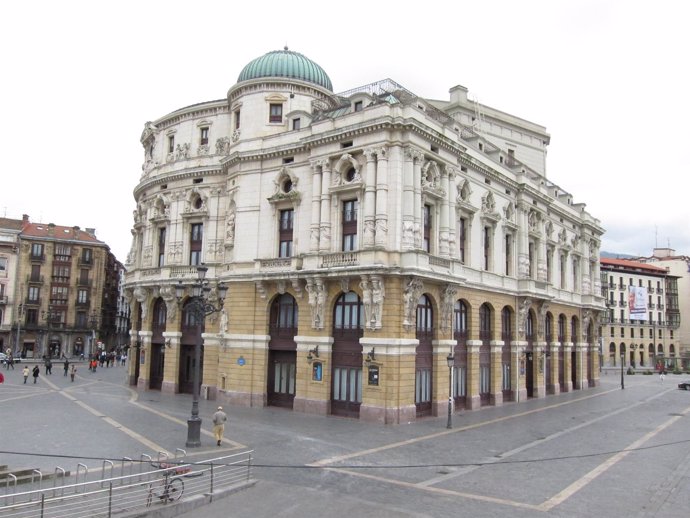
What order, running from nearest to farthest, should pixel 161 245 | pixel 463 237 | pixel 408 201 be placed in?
pixel 408 201, pixel 463 237, pixel 161 245

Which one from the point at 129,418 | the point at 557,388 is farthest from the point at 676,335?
the point at 129,418

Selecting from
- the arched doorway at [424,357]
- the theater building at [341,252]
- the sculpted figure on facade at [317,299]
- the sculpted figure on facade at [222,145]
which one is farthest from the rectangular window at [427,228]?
the sculpted figure on facade at [222,145]

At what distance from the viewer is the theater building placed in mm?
30578

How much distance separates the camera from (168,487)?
14.6m

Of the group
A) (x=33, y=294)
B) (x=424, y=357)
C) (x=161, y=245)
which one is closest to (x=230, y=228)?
(x=161, y=245)

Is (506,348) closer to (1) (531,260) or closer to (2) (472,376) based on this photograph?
(2) (472,376)

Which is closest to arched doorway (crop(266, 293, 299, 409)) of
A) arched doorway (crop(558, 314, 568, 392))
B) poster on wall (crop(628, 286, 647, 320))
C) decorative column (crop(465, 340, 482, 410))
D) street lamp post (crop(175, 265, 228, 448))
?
street lamp post (crop(175, 265, 228, 448))

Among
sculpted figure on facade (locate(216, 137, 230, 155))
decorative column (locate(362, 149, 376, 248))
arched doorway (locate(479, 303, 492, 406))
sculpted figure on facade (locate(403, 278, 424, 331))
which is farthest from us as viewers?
sculpted figure on facade (locate(216, 137, 230, 155))

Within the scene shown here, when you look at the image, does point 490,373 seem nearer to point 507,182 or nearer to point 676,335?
point 507,182

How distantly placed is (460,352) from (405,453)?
569 inches

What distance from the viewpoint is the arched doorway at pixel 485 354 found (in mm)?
38156

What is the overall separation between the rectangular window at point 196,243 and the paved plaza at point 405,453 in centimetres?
1010

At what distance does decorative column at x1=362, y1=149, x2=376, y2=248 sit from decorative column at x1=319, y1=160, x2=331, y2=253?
8.49 feet

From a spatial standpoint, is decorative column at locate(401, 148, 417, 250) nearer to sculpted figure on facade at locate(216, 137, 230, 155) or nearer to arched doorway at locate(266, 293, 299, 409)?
arched doorway at locate(266, 293, 299, 409)
